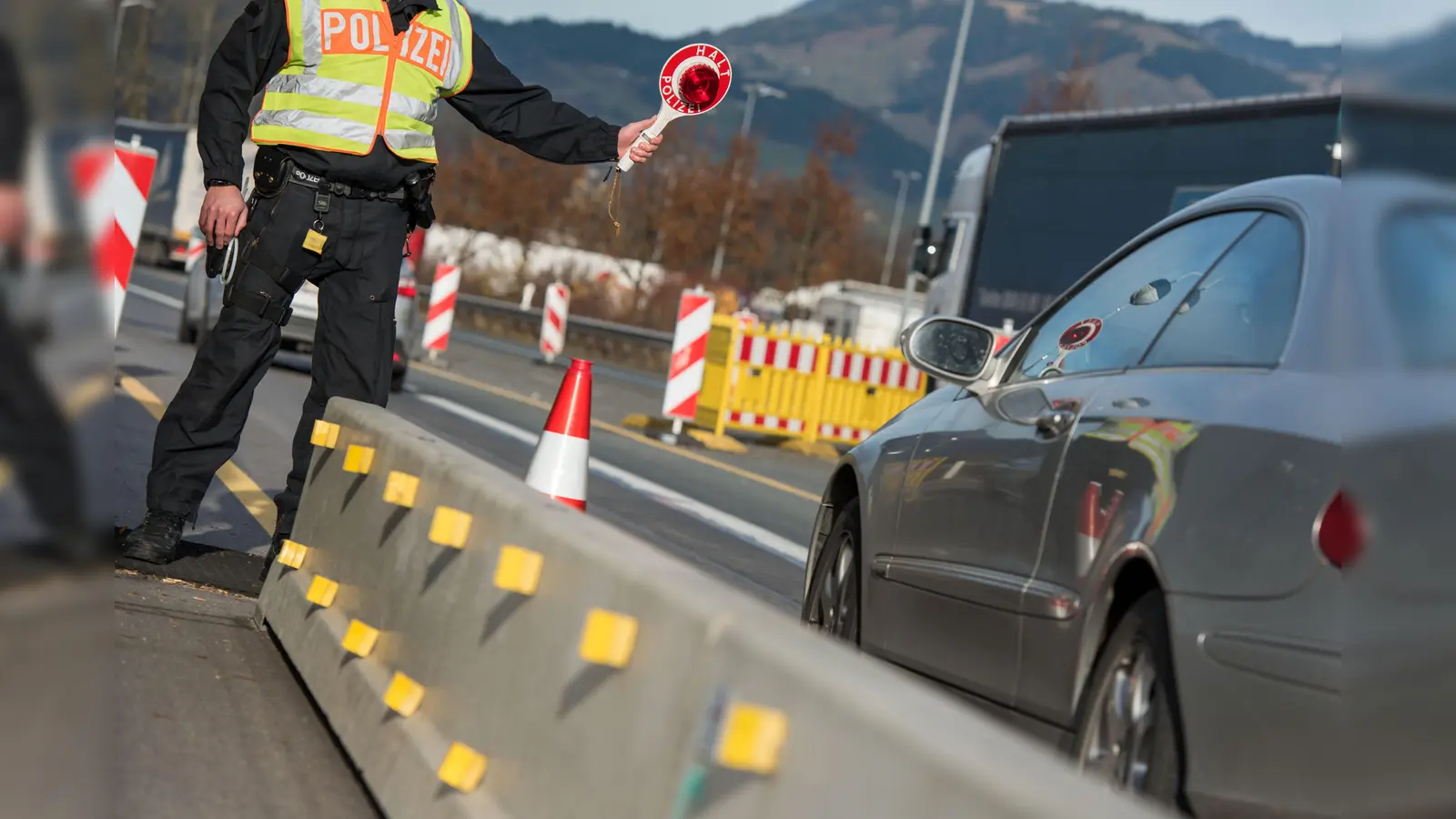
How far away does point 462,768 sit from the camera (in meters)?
3.67

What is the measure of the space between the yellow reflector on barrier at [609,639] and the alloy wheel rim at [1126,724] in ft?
3.08

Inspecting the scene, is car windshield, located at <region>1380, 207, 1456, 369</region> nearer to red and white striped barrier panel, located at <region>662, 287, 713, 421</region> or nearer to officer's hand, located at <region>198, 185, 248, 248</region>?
officer's hand, located at <region>198, 185, 248, 248</region>

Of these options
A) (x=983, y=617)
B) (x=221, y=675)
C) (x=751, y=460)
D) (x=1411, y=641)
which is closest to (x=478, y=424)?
(x=751, y=460)

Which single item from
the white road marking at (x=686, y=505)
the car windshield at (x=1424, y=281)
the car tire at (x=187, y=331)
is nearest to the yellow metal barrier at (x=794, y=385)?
the white road marking at (x=686, y=505)

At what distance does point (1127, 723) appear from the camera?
11.6ft

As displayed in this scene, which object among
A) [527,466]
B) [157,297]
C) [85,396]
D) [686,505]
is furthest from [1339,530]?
[157,297]

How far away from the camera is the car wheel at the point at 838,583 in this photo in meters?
5.80

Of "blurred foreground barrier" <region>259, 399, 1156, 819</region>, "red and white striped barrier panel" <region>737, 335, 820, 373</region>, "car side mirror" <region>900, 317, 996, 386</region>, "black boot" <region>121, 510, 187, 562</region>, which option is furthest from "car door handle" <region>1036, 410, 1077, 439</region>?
"red and white striped barrier panel" <region>737, 335, 820, 373</region>

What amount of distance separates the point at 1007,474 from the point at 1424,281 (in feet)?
6.87

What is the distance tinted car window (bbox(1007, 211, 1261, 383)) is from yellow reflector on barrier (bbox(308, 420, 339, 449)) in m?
1.94

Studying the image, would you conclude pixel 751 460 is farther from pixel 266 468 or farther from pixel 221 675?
pixel 221 675

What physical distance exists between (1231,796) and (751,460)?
15182 millimetres

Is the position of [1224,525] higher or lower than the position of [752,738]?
higher

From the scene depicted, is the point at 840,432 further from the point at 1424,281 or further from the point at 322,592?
the point at 1424,281
